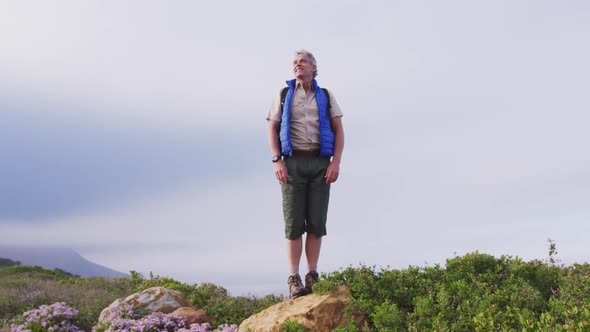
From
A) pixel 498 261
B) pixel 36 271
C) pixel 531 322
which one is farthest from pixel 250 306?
pixel 36 271

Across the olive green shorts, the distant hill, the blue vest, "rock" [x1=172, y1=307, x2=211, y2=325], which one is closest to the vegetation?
"rock" [x1=172, y1=307, x2=211, y2=325]

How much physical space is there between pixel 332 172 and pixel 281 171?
A: 2.51 feet

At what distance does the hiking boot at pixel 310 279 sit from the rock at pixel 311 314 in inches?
22.2

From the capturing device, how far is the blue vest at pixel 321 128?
25.8 ft

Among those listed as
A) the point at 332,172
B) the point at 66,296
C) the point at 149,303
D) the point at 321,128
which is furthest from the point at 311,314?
the point at 66,296

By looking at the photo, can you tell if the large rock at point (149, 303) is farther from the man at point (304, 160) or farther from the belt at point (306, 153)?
the belt at point (306, 153)

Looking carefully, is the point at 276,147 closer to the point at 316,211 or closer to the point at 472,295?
the point at 316,211

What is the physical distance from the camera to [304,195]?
7.85 meters

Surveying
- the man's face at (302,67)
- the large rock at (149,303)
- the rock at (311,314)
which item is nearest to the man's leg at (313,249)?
the rock at (311,314)

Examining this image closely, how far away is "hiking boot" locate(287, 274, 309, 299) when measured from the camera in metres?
7.64

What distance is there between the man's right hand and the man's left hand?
629 millimetres

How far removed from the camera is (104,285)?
14078 mm

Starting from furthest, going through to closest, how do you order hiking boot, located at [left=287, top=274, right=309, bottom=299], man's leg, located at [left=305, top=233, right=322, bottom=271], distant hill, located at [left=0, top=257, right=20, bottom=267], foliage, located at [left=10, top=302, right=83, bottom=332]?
distant hill, located at [left=0, top=257, right=20, bottom=267] → foliage, located at [left=10, top=302, right=83, bottom=332] → man's leg, located at [left=305, top=233, right=322, bottom=271] → hiking boot, located at [left=287, top=274, right=309, bottom=299]

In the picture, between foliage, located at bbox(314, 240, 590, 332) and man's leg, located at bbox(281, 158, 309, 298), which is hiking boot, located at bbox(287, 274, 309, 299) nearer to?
man's leg, located at bbox(281, 158, 309, 298)
